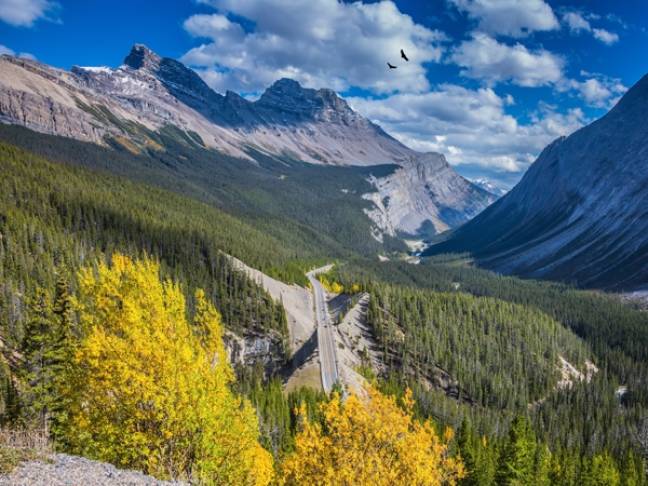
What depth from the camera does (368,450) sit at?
2227 centimetres

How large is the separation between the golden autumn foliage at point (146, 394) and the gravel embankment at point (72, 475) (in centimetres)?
99

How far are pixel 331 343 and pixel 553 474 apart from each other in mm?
60701

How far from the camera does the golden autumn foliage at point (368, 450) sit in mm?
21297

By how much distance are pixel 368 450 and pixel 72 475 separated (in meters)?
12.9

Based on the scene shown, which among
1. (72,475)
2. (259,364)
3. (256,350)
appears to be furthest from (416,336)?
(72,475)

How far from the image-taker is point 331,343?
4734 inches

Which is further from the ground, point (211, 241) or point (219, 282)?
point (211, 241)

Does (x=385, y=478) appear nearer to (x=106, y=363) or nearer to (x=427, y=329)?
(x=106, y=363)

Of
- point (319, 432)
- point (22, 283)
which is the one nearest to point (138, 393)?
point (319, 432)

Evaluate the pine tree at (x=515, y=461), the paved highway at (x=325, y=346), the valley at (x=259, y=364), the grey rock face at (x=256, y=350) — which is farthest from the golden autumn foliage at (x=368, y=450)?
the grey rock face at (x=256, y=350)

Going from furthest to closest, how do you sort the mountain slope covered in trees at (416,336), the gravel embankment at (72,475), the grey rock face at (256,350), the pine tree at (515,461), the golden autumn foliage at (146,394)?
the grey rock face at (256,350)
the mountain slope covered in trees at (416,336)
the pine tree at (515,461)
the golden autumn foliage at (146,394)
the gravel embankment at (72,475)

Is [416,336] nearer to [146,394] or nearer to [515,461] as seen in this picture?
[515,461]

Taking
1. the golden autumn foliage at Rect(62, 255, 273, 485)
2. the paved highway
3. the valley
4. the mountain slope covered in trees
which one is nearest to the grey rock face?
the valley

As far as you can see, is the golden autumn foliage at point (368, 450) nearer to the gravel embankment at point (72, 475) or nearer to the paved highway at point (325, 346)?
the gravel embankment at point (72, 475)
